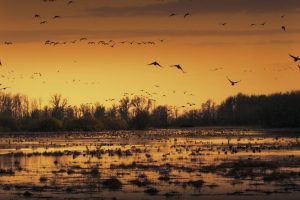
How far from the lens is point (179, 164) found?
46.0 m

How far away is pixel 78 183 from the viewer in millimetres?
35719

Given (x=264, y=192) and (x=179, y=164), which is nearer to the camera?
(x=264, y=192)

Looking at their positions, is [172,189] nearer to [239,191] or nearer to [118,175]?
[239,191]

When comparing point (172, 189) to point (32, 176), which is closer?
point (172, 189)

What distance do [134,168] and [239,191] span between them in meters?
11.9

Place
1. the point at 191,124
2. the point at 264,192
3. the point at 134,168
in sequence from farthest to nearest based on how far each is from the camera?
the point at 191,124
the point at 134,168
the point at 264,192

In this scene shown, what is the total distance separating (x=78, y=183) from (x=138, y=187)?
3152 millimetres

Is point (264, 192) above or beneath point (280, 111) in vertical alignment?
beneath

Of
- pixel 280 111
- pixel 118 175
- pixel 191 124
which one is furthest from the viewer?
pixel 191 124

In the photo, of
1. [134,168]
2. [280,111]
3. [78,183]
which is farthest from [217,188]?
[280,111]

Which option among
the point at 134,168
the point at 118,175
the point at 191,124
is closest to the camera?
the point at 118,175

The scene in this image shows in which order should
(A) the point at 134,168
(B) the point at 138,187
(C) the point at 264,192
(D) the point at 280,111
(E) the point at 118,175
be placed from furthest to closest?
(D) the point at 280,111 → (A) the point at 134,168 → (E) the point at 118,175 → (B) the point at 138,187 → (C) the point at 264,192

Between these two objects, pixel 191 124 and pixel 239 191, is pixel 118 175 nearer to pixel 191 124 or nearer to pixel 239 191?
pixel 239 191

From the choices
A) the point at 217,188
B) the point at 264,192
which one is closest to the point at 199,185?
the point at 217,188
